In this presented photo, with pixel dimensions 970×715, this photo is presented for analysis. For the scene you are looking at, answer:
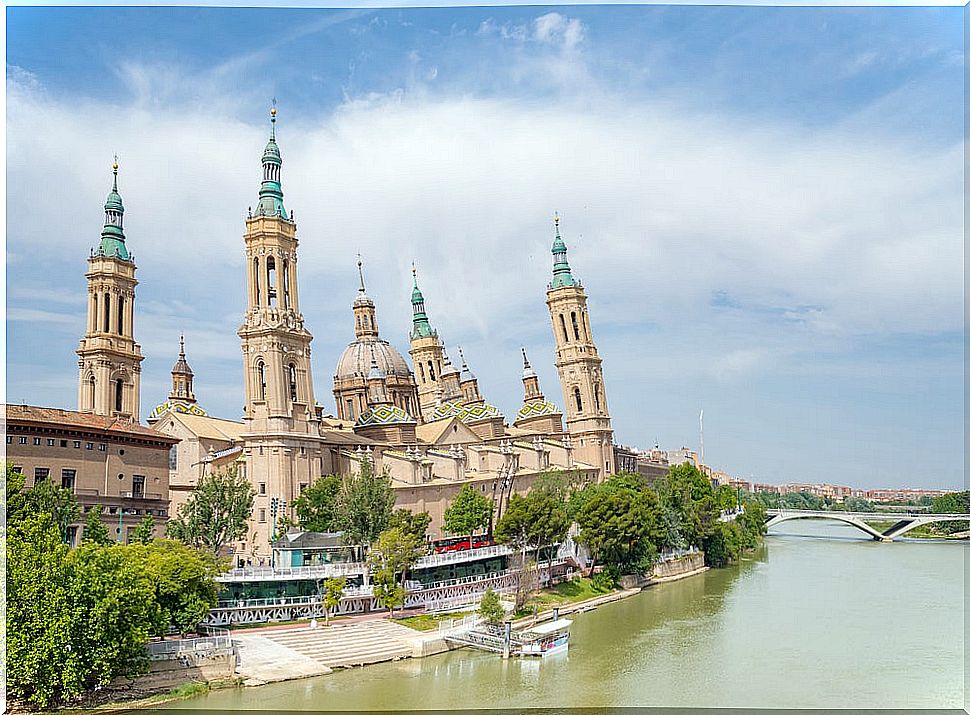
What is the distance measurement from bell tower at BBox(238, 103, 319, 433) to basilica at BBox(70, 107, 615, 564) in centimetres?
2

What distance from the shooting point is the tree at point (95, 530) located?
12266 mm

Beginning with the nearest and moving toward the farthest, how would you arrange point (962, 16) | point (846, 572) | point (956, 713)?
point (962, 16) < point (956, 713) < point (846, 572)

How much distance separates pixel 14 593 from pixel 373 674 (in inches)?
154

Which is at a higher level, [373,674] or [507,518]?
[507,518]

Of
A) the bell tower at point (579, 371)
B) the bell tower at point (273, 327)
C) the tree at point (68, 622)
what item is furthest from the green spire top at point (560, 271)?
the tree at point (68, 622)

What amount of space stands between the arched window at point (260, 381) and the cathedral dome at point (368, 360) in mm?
8969

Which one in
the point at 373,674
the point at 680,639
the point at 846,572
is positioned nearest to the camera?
the point at 373,674

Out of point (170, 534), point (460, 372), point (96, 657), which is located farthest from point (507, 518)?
point (460, 372)

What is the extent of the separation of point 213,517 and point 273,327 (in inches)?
211

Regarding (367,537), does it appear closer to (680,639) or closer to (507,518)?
(507,518)

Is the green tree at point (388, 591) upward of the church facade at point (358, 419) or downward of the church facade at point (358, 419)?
downward

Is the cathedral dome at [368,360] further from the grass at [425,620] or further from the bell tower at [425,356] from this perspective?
the grass at [425,620]

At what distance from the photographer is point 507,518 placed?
15.7m

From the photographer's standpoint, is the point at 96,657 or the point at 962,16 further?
the point at 96,657
